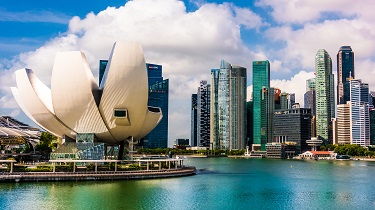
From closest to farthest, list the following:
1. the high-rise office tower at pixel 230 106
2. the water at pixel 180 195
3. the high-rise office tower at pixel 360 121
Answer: the water at pixel 180 195, the high-rise office tower at pixel 360 121, the high-rise office tower at pixel 230 106

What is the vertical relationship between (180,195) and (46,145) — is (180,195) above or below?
below

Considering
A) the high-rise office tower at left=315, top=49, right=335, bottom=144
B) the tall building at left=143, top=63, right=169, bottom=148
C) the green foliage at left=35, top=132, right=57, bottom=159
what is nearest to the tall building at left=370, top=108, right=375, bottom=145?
the high-rise office tower at left=315, top=49, right=335, bottom=144

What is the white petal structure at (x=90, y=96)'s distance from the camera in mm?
43906

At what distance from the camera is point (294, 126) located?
163 m

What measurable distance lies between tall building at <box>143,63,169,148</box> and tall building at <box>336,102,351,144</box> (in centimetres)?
7099

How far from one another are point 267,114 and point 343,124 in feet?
100

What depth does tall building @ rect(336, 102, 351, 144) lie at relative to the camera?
17625cm

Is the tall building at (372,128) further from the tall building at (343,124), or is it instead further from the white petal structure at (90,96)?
the white petal structure at (90,96)

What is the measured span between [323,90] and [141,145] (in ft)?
289

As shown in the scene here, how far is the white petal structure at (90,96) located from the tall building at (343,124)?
143262mm

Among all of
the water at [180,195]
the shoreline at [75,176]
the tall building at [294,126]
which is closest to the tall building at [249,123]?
the tall building at [294,126]

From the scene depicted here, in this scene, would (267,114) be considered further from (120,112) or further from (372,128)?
(120,112)

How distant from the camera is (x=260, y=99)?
A: 601 feet

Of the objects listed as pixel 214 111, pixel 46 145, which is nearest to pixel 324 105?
pixel 214 111
